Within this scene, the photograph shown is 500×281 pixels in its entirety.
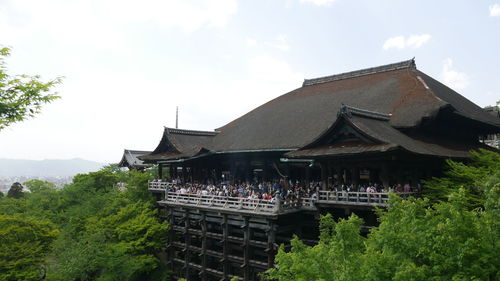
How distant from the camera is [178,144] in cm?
3350

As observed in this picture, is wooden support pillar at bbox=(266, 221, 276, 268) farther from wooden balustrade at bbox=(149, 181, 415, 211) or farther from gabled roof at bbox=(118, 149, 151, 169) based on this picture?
gabled roof at bbox=(118, 149, 151, 169)

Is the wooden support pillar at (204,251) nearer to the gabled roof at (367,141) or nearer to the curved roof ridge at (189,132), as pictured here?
the gabled roof at (367,141)

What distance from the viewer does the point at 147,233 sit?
2639cm

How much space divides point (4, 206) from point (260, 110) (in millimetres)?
29577

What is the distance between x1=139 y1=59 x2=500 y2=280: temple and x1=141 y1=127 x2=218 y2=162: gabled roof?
11 cm

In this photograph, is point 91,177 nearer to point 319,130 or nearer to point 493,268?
point 319,130

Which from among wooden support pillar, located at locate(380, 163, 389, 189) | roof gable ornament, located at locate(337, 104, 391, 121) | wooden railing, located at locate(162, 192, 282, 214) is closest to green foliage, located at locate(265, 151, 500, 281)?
wooden support pillar, located at locate(380, 163, 389, 189)

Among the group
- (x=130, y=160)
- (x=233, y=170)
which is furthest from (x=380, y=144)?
(x=130, y=160)

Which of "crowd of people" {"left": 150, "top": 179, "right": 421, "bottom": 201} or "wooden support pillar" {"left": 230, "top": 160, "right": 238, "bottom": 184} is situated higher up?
"wooden support pillar" {"left": 230, "top": 160, "right": 238, "bottom": 184}

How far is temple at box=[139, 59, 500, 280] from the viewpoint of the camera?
19.8 m

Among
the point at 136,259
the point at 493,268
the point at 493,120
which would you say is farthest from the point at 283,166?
the point at 493,268

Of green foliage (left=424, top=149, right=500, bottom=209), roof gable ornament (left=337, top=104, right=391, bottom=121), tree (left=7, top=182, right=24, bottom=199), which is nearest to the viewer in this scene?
green foliage (left=424, top=149, right=500, bottom=209)

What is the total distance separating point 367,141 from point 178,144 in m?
18.9

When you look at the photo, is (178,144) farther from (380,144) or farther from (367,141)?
(380,144)
